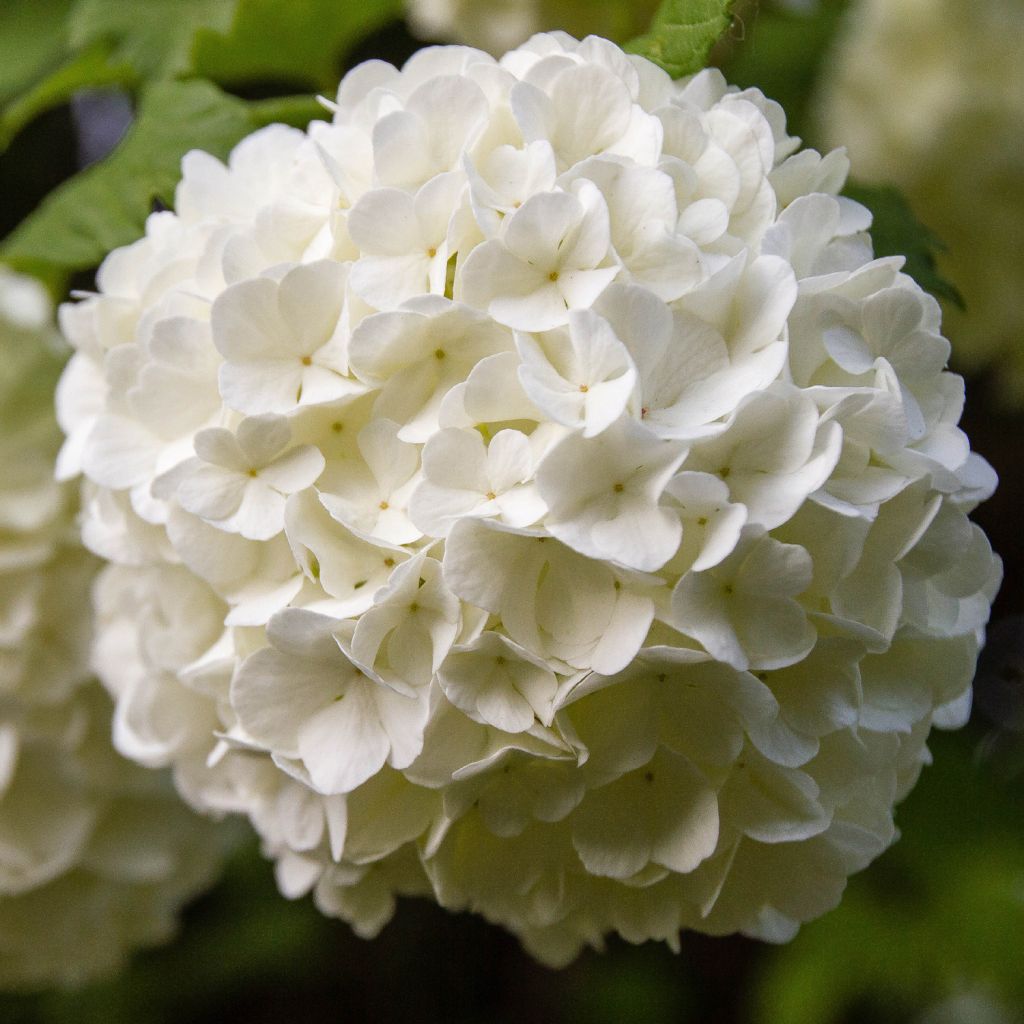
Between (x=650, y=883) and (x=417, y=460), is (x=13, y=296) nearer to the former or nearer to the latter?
(x=417, y=460)

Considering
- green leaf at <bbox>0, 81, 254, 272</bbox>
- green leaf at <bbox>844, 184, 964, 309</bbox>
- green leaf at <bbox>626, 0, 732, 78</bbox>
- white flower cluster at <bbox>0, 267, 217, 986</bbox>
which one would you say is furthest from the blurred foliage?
green leaf at <bbox>844, 184, 964, 309</bbox>

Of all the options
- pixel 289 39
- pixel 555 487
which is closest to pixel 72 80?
pixel 289 39

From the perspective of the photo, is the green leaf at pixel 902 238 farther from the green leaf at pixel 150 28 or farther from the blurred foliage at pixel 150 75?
the green leaf at pixel 150 28

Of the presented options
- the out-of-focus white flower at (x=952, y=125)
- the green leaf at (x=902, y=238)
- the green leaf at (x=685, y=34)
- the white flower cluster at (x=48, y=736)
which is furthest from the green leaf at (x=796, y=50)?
the white flower cluster at (x=48, y=736)

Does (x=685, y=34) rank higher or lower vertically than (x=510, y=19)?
higher

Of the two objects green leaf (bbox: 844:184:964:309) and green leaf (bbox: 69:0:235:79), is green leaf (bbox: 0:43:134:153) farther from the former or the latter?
green leaf (bbox: 844:184:964:309)

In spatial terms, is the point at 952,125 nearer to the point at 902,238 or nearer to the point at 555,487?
the point at 902,238
